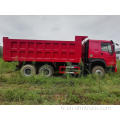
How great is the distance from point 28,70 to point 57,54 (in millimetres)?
2050

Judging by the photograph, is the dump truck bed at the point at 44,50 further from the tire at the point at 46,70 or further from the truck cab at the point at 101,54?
the truck cab at the point at 101,54

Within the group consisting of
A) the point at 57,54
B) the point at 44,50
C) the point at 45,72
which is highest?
the point at 44,50

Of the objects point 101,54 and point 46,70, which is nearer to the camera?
point 101,54

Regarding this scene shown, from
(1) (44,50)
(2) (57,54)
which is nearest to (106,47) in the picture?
(2) (57,54)

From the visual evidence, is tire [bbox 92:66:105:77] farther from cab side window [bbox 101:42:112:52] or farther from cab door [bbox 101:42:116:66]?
cab side window [bbox 101:42:112:52]

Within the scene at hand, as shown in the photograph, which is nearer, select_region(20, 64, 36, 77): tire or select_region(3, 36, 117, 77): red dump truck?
select_region(3, 36, 117, 77): red dump truck

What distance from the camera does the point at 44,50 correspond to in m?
4.16

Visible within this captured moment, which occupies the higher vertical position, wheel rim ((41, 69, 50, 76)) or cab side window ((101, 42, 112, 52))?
cab side window ((101, 42, 112, 52))

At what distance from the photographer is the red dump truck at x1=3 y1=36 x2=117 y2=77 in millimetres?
4105

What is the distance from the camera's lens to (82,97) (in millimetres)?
2432

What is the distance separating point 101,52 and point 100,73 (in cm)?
127

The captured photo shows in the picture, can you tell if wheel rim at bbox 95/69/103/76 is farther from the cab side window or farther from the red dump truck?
the cab side window

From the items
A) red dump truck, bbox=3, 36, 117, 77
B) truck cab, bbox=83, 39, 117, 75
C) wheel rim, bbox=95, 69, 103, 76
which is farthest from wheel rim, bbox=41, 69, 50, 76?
wheel rim, bbox=95, 69, 103, 76

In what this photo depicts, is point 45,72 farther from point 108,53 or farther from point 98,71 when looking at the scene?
point 108,53
